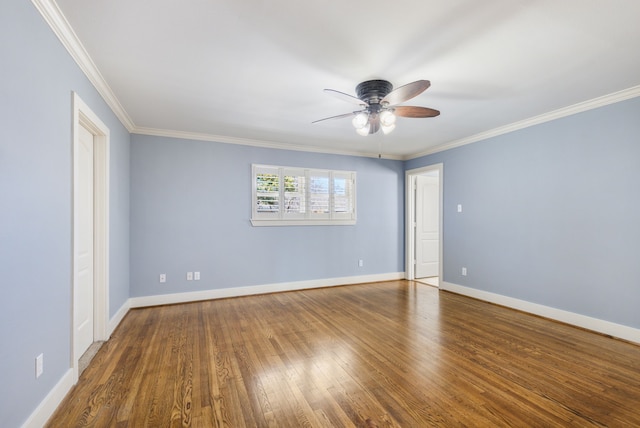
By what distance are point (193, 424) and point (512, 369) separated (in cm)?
245

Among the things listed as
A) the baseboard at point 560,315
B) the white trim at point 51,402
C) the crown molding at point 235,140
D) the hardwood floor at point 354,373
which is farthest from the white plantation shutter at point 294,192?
the white trim at point 51,402

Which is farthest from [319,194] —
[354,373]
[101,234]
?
[354,373]

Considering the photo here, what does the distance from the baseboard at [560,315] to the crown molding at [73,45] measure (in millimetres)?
5387

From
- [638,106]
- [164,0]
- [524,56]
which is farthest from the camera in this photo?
[638,106]

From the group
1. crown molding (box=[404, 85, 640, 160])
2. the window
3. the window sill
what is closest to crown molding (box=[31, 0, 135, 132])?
the window

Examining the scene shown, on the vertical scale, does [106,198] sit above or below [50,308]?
above

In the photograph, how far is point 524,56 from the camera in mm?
2248

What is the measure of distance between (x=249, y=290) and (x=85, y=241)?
2.41 meters

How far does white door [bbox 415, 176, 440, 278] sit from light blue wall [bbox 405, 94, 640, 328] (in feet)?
3.83

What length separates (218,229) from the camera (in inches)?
175

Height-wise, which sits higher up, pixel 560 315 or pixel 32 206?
pixel 32 206

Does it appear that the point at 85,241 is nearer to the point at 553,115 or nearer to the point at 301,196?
the point at 301,196

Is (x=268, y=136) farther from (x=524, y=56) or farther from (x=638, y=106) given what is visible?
(x=638, y=106)

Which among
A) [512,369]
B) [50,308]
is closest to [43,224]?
[50,308]
